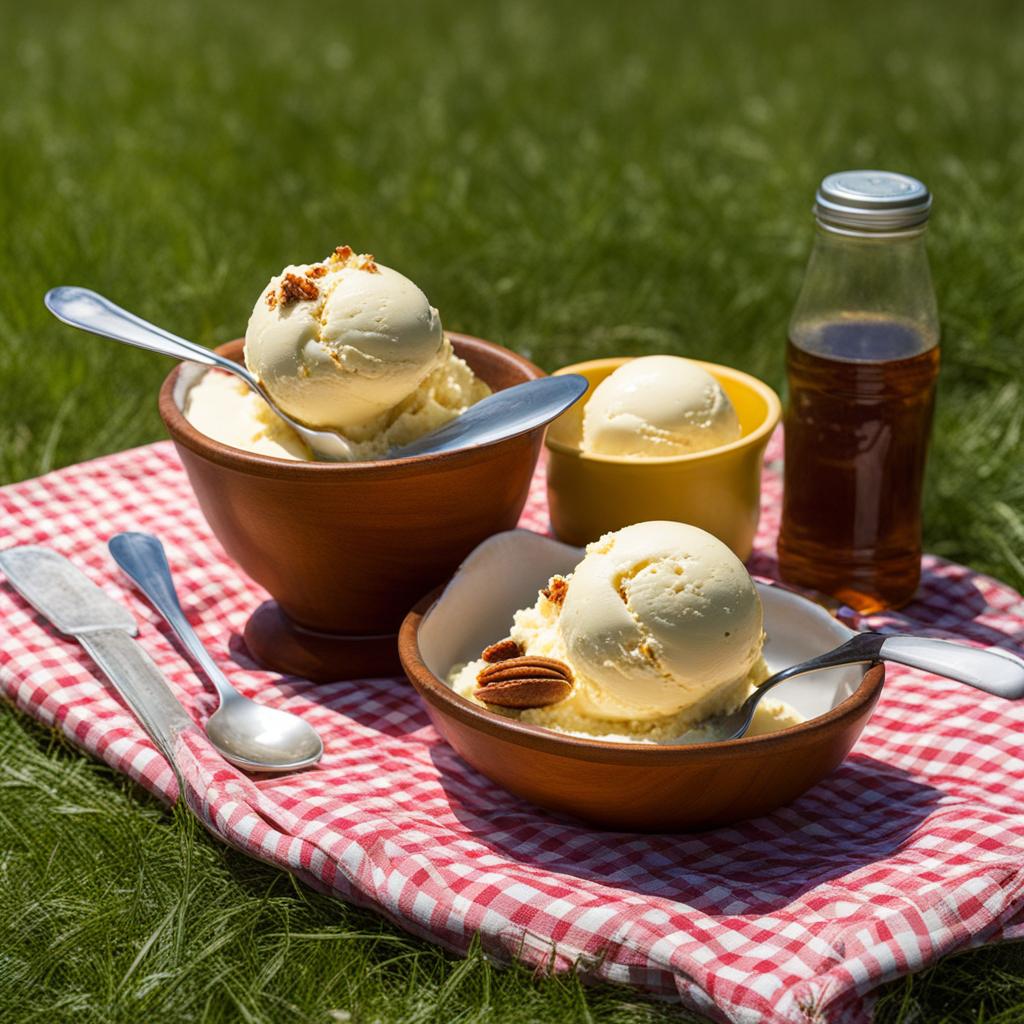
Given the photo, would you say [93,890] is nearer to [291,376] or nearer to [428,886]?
[428,886]

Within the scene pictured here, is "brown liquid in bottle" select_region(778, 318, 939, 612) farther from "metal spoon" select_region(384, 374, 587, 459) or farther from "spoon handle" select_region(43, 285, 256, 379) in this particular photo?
"spoon handle" select_region(43, 285, 256, 379)

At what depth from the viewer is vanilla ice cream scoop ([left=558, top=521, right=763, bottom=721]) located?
166 centimetres

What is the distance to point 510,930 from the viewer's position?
153 cm

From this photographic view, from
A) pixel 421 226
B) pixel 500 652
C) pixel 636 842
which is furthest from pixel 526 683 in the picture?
pixel 421 226

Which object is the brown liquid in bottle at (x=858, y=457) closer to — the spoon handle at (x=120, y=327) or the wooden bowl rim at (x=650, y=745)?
the wooden bowl rim at (x=650, y=745)

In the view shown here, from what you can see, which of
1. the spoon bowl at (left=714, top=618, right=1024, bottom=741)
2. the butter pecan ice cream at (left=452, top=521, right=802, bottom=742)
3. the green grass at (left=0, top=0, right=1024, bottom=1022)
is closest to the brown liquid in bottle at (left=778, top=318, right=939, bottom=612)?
the green grass at (left=0, top=0, right=1024, bottom=1022)

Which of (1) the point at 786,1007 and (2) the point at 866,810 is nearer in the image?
(1) the point at 786,1007

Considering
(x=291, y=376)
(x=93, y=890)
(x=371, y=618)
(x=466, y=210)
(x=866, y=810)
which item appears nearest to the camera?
(x=93, y=890)

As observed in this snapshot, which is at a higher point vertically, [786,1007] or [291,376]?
[291,376]

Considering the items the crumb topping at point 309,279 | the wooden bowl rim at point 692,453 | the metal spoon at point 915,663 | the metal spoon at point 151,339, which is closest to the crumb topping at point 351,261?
the crumb topping at point 309,279

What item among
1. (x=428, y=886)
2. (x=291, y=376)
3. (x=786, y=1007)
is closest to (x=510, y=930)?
(x=428, y=886)

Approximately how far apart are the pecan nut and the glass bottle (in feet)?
2.45

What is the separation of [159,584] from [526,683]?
743 millimetres

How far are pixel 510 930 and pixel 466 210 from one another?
8.59 ft
